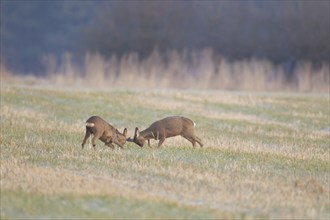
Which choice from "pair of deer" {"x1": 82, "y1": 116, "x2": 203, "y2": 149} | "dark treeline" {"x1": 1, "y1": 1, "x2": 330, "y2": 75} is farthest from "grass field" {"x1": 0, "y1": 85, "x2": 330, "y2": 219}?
"dark treeline" {"x1": 1, "y1": 1, "x2": 330, "y2": 75}

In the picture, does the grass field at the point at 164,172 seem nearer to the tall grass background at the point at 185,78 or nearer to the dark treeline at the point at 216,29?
the tall grass background at the point at 185,78

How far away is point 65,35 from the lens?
258ft

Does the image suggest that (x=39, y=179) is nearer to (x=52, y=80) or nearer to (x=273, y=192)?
(x=273, y=192)

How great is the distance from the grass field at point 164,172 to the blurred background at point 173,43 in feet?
58.1

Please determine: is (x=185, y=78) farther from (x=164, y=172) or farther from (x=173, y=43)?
(x=164, y=172)

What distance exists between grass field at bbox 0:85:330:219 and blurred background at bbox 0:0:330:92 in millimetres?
17698

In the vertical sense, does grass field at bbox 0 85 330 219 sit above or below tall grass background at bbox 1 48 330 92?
below

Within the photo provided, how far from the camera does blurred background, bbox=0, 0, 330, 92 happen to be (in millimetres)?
44812

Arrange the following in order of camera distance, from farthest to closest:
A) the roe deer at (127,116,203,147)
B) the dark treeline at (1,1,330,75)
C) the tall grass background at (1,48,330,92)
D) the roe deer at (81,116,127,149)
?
the dark treeline at (1,1,330,75) → the tall grass background at (1,48,330,92) → the roe deer at (127,116,203,147) → the roe deer at (81,116,127,149)

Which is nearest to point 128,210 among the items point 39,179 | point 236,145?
point 39,179

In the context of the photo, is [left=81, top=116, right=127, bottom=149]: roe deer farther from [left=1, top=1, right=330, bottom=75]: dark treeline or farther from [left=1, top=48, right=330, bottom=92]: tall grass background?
[left=1, top=1, right=330, bottom=75]: dark treeline

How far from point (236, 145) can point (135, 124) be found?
22.0 feet

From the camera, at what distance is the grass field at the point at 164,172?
11.2m

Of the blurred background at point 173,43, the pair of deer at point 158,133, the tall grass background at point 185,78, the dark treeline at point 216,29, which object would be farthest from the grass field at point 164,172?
the dark treeline at point 216,29
